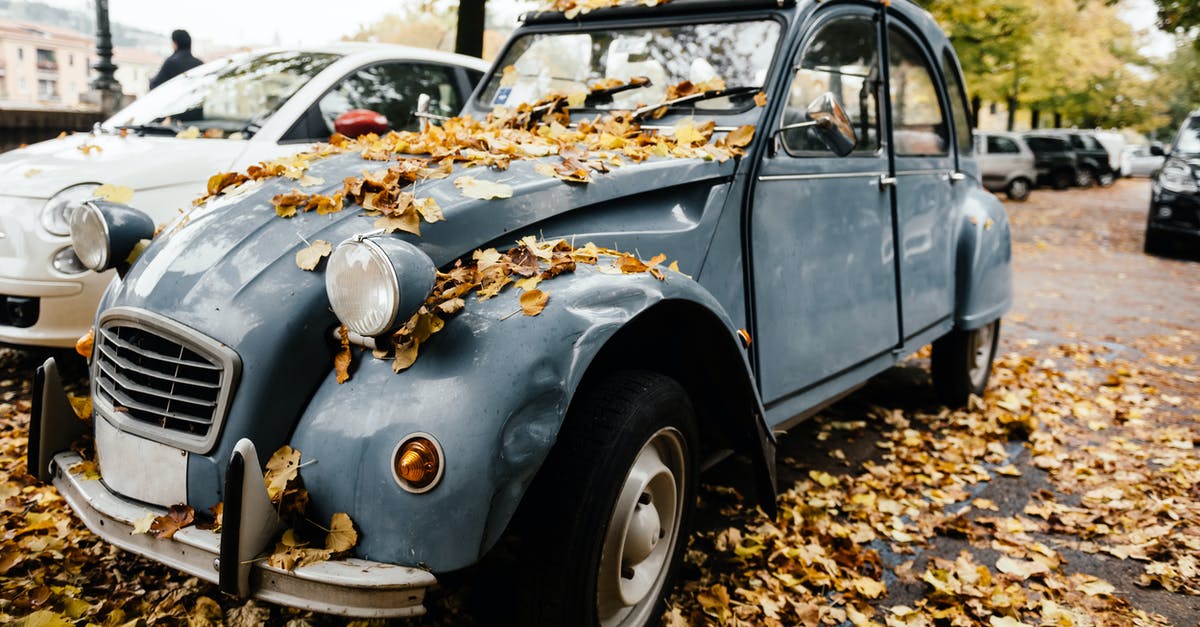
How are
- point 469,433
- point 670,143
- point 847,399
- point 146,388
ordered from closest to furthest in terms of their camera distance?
point 469,433 < point 146,388 < point 670,143 < point 847,399

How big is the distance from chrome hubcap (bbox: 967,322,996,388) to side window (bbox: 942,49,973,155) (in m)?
1.14

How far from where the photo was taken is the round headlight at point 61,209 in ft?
14.4

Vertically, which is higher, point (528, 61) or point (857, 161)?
point (528, 61)

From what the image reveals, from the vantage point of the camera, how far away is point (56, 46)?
9481cm

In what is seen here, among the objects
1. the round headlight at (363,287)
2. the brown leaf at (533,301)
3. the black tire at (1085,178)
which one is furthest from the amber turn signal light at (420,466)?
the black tire at (1085,178)

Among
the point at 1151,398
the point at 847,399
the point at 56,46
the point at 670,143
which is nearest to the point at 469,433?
the point at 670,143

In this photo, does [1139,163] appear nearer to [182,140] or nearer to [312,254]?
[182,140]

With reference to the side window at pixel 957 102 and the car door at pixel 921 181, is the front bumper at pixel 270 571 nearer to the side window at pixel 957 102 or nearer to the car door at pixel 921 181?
the car door at pixel 921 181

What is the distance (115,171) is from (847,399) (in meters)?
4.51

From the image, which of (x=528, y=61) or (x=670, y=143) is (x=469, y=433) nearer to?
(x=670, y=143)

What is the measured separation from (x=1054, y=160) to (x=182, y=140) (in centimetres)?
2634

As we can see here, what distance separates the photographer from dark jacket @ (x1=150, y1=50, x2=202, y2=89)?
7.81m

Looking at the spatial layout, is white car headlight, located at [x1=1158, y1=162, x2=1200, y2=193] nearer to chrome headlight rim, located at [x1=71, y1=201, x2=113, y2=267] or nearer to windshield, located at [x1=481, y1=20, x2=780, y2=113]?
windshield, located at [x1=481, y1=20, x2=780, y2=113]

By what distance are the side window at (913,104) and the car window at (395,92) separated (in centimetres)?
291
